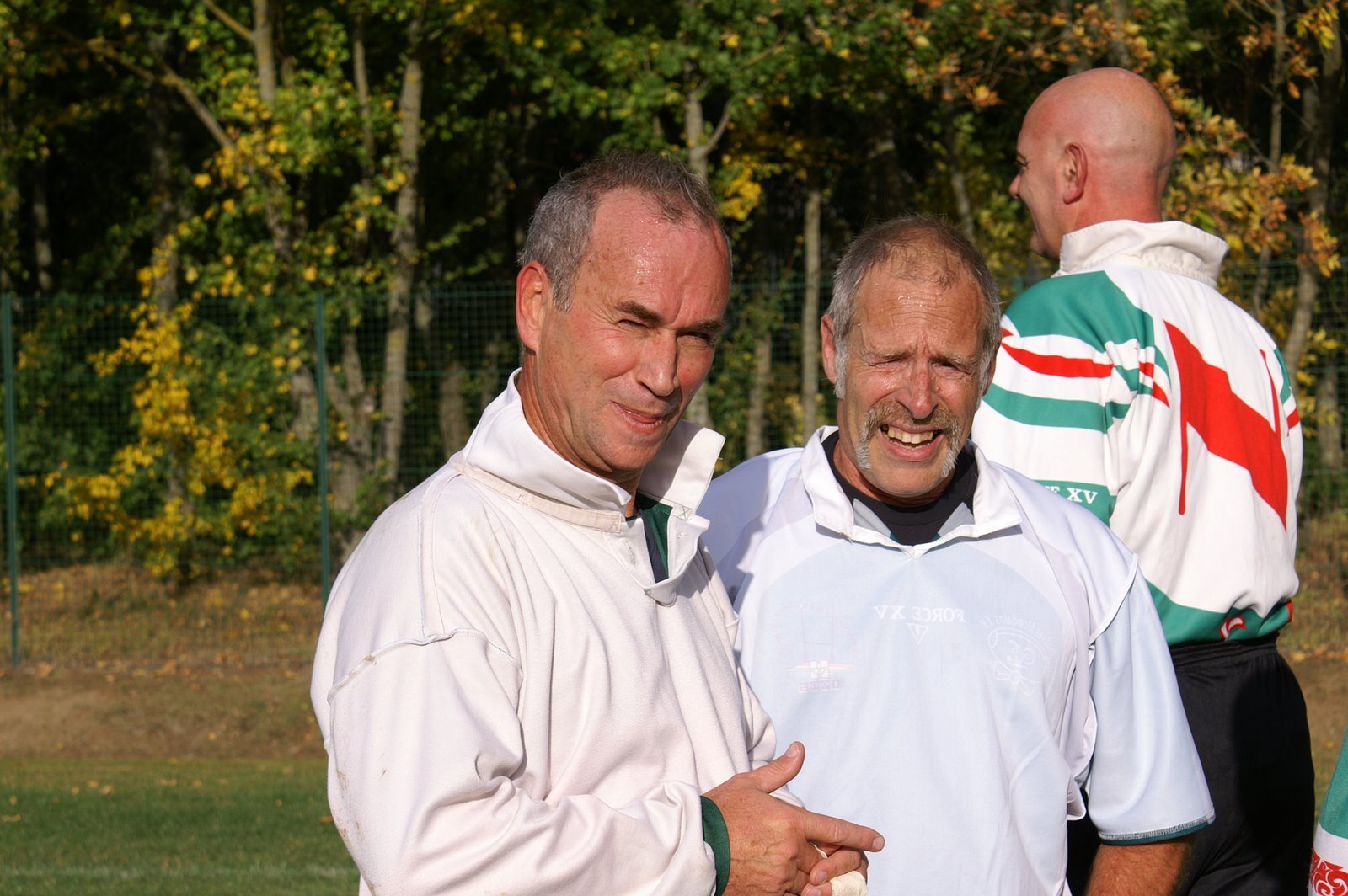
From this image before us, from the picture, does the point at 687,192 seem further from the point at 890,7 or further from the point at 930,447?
the point at 890,7

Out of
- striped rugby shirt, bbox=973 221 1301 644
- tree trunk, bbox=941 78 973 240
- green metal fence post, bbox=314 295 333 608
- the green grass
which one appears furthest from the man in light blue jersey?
tree trunk, bbox=941 78 973 240

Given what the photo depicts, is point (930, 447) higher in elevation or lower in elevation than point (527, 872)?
higher

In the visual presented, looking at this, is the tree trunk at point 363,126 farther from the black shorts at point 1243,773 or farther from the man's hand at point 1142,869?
the man's hand at point 1142,869

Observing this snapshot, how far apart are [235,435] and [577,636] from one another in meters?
10.4

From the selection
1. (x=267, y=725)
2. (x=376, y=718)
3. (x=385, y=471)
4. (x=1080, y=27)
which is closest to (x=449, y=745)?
(x=376, y=718)

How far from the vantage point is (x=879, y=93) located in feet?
56.5

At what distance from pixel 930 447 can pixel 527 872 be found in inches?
52.8

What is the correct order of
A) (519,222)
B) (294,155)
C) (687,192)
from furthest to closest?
(519,222)
(294,155)
(687,192)

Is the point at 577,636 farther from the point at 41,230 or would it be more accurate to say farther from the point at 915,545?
the point at 41,230

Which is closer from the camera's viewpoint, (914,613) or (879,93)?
(914,613)

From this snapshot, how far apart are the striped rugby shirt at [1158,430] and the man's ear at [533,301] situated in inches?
52.7

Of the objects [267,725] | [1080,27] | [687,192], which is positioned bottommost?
[267,725]

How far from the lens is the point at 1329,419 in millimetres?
10781

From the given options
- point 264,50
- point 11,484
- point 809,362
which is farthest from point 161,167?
point 809,362
